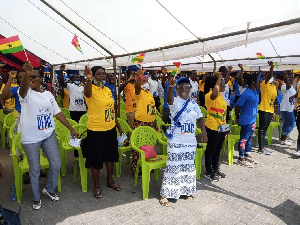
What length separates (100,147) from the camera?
394 centimetres

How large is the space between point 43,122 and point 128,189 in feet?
6.06

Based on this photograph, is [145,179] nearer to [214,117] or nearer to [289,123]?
[214,117]

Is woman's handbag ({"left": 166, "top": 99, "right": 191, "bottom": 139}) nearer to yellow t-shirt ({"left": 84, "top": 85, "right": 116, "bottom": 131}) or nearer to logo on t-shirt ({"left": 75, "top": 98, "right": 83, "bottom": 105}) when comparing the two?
yellow t-shirt ({"left": 84, "top": 85, "right": 116, "bottom": 131})

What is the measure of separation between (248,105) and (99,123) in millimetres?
3196

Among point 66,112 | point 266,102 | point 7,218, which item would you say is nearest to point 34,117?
point 7,218

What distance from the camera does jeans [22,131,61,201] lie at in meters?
3.49

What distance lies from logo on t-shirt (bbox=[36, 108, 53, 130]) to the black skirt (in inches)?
24.2

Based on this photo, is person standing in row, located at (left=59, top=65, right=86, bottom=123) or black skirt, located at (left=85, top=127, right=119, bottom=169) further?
person standing in row, located at (left=59, top=65, right=86, bottom=123)

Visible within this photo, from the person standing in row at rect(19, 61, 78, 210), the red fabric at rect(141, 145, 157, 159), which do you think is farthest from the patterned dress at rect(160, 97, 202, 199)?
the person standing in row at rect(19, 61, 78, 210)

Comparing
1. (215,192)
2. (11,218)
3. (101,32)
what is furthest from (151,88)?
(11,218)

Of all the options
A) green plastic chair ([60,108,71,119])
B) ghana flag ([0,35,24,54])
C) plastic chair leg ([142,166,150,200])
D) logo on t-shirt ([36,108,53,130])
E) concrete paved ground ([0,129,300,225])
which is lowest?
concrete paved ground ([0,129,300,225])

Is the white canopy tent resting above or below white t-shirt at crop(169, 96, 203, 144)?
above

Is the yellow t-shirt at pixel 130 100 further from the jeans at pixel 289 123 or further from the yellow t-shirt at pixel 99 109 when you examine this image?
the jeans at pixel 289 123

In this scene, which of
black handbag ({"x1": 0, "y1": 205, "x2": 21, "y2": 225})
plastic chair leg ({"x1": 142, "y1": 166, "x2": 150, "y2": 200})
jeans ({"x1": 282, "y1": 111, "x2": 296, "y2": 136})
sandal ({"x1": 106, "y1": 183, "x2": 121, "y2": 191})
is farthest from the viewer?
jeans ({"x1": 282, "y1": 111, "x2": 296, "y2": 136})
